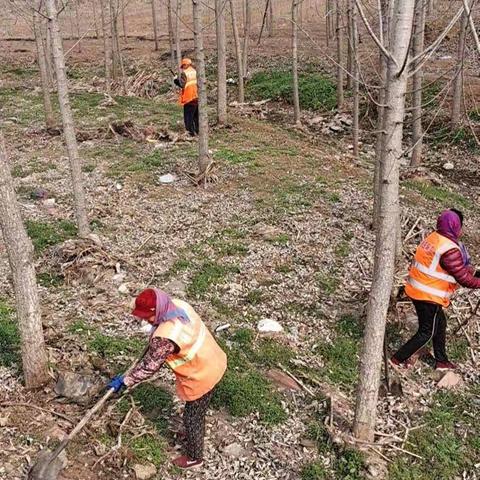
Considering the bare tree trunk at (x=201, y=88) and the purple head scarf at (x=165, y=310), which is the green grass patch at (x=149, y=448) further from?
the bare tree trunk at (x=201, y=88)

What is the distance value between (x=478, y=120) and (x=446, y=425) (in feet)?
41.5

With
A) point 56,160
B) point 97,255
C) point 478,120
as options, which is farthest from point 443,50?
point 97,255

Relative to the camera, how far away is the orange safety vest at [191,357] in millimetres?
4422

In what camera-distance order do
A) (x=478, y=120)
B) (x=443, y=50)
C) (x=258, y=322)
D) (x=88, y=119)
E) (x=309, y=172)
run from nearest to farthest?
(x=258, y=322)
(x=309, y=172)
(x=478, y=120)
(x=88, y=119)
(x=443, y=50)

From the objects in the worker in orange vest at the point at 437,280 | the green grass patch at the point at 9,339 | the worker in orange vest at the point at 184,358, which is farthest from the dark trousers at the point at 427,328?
the green grass patch at the point at 9,339

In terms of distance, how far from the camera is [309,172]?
40.1 ft

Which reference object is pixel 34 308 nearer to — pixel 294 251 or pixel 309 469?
pixel 309 469

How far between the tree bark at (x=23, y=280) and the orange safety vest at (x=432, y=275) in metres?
3.95

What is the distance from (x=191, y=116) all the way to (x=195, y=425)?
10889mm

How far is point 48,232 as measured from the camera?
9180 millimetres

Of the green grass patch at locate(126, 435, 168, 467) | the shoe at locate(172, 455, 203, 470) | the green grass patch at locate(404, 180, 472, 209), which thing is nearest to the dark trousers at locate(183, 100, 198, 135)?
the green grass patch at locate(404, 180, 472, 209)

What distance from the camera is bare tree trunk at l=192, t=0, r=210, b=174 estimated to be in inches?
408

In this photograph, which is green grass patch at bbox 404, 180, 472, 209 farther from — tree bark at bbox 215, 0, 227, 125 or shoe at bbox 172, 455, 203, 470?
shoe at bbox 172, 455, 203, 470

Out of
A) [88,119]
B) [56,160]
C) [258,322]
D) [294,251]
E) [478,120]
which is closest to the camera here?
[258,322]
